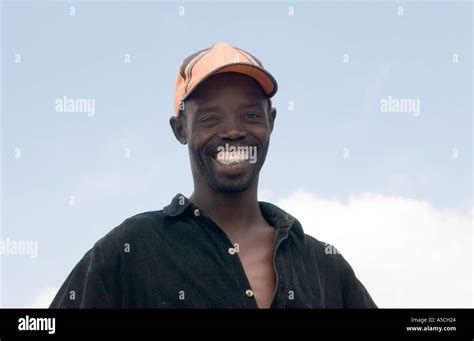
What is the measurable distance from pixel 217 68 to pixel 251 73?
0.23 meters

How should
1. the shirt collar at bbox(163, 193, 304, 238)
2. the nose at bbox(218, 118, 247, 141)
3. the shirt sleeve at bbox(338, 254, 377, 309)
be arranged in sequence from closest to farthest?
the nose at bbox(218, 118, 247, 141) < the shirt collar at bbox(163, 193, 304, 238) < the shirt sleeve at bbox(338, 254, 377, 309)

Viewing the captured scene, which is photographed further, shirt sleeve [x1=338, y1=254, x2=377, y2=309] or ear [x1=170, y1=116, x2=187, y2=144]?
shirt sleeve [x1=338, y1=254, x2=377, y2=309]

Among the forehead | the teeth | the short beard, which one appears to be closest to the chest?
the short beard

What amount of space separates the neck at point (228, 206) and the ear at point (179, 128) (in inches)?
13.9

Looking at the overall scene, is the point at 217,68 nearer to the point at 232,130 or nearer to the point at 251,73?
the point at 251,73

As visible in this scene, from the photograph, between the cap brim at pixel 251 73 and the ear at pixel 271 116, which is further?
the ear at pixel 271 116

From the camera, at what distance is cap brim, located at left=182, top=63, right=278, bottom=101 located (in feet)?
14.6

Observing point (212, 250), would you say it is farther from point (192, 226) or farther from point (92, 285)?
point (92, 285)

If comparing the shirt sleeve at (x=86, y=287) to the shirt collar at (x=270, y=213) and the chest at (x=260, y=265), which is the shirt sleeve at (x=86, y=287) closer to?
the shirt collar at (x=270, y=213)

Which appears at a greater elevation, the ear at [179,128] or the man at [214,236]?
the ear at [179,128]

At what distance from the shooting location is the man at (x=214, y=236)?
4.29m

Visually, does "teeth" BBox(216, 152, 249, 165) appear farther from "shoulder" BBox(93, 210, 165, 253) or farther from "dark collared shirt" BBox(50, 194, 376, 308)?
"shoulder" BBox(93, 210, 165, 253)

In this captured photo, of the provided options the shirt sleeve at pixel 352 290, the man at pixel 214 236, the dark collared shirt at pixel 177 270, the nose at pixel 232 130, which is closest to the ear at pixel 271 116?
the man at pixel 214 236

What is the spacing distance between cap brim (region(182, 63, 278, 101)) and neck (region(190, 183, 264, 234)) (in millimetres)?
643
